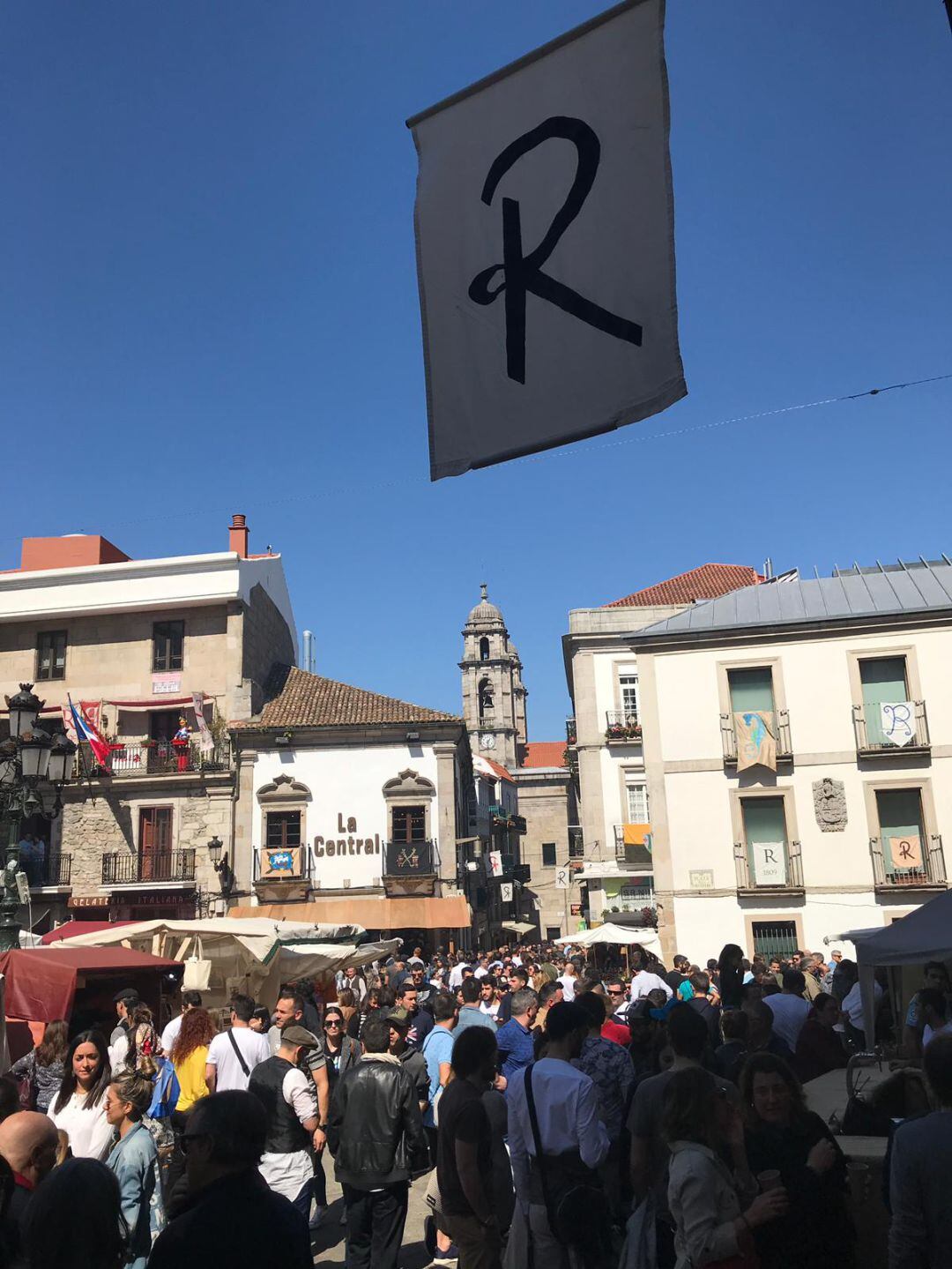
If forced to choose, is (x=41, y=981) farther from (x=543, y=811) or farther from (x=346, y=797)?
(x=543, y=811)

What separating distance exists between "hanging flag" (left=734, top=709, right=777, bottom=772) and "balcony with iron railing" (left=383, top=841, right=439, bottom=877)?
10.3 meters

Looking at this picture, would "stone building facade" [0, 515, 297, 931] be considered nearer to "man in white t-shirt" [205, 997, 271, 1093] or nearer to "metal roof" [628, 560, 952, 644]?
"metal roof" [628, 560, 952, 644]

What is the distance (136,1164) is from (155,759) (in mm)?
26922

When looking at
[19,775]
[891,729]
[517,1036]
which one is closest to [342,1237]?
[517,1036]

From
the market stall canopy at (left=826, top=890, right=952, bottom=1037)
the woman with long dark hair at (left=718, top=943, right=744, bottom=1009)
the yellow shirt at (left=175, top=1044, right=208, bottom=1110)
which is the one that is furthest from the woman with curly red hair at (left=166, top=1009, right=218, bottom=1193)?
the woman with long dark hair at (left=718, top=943, right=744, bottom=1009)

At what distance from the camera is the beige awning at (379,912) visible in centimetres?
2833

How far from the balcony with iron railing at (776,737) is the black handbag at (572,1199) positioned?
18852mm

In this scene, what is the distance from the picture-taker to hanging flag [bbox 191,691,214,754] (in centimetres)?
2992

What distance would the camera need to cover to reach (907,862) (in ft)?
72.3

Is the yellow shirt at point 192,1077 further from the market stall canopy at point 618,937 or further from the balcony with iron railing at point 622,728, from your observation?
the balcony with iron railing at point 622,728

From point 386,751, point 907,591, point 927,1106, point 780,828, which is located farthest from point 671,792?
point 927,1106

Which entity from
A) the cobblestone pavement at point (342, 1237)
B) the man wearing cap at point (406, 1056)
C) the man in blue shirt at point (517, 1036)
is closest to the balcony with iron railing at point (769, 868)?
the cobblestone pavement at point (342, 1237)

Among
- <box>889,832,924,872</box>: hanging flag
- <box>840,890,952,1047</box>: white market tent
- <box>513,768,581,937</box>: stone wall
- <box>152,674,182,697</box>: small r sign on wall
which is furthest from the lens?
<box>513,768,581,937</box>: stone wall

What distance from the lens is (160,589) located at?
31.5 meters
